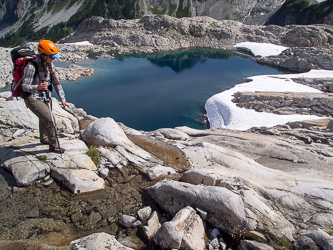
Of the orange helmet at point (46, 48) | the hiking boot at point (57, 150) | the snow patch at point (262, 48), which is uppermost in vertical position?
the snow patch at point (262, 48)

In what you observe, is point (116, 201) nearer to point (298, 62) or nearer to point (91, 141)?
point (91, 141)

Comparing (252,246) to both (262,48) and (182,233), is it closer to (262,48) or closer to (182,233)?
(182,233)

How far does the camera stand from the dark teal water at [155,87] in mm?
27705

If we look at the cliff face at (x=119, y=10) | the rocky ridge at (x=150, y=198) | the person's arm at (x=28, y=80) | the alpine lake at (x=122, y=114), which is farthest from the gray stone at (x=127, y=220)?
the cliff face at (x=119, y=10)

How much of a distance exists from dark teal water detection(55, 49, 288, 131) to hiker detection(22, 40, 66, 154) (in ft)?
55.9

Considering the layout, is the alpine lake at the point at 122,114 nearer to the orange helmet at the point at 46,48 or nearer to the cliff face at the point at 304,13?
the orange helmet at the point at 46,48

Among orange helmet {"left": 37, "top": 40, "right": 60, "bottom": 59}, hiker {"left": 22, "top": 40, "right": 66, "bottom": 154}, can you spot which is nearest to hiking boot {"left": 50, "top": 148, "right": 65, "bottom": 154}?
hiker {"left": 22, "top": 40, "right": 66, "bottom": 154}

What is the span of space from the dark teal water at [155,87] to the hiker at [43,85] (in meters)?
17.0

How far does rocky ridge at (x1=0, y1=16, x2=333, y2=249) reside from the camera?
16.9 feet

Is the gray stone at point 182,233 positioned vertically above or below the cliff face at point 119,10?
below

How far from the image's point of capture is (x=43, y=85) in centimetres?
624

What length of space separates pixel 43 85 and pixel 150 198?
4793mm

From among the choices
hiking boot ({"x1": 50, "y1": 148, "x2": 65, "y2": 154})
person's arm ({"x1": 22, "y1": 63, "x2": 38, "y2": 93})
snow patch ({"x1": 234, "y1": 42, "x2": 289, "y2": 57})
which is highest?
snow patch ({"x1": 234, "y1": 42, "x2": 289, "y2": 57})

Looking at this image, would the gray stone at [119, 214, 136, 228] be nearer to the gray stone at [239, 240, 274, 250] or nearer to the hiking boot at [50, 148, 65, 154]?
the gray stone at [239, 240, 274, 250]
